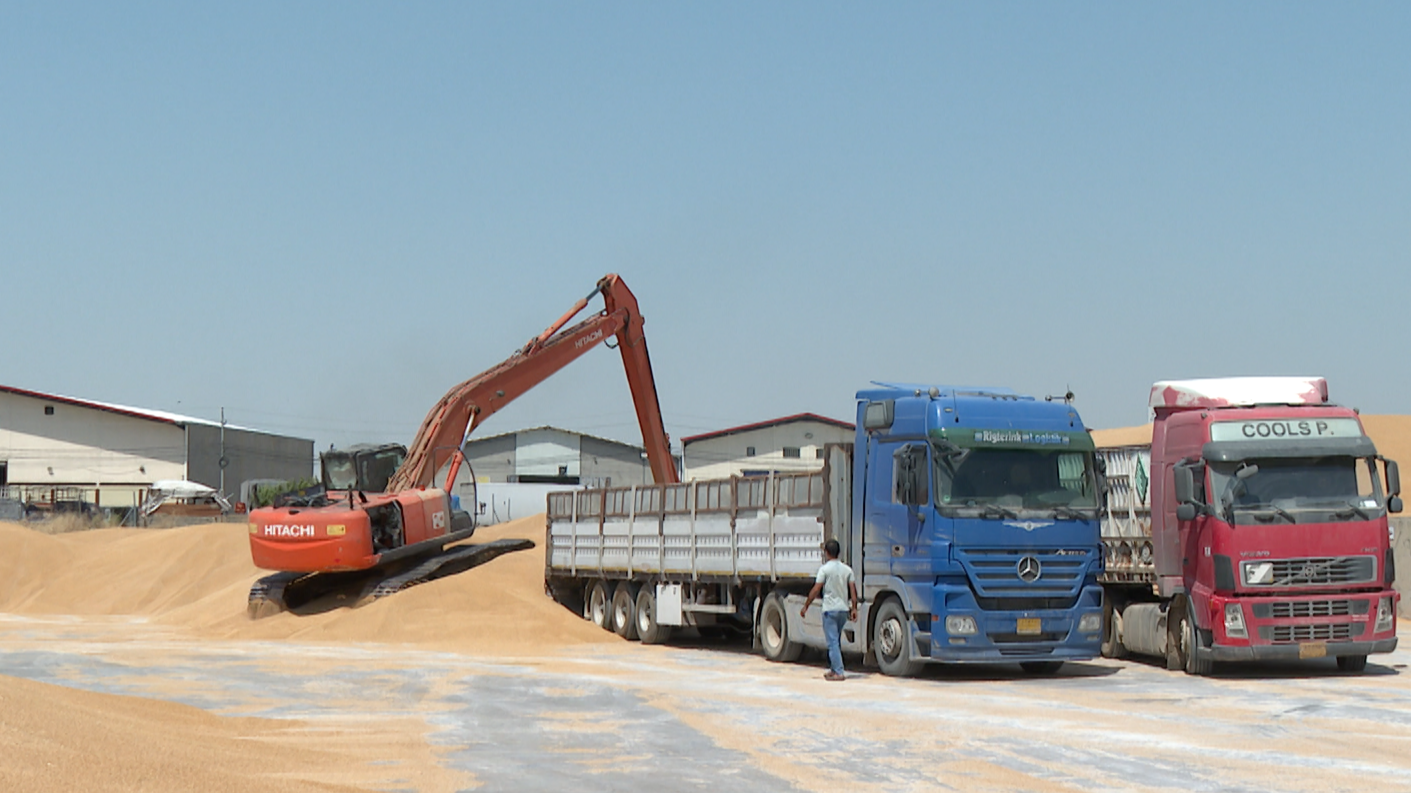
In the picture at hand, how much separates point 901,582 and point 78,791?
38.9 feet

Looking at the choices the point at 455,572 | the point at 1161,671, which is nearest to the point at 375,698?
the point at 1161,671

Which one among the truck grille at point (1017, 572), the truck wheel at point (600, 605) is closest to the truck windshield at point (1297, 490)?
the truck grille at point (1017, 572)

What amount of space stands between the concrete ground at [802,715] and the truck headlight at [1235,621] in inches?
22.5

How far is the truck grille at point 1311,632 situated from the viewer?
1789 cm

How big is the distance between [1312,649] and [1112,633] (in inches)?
146

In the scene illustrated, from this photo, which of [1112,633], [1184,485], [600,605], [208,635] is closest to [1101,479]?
[1184,485]

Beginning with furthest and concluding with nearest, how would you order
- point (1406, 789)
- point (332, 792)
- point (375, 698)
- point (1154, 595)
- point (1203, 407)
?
1. point (1154, 595)
2. point (1203, 407)
3. point (375, 698)
4. point (1406, 789)
5. point (332, 792)

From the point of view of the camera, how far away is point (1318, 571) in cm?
1795

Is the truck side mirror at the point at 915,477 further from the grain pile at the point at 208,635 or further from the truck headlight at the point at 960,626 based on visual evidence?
the grain pile at the point at 208,635

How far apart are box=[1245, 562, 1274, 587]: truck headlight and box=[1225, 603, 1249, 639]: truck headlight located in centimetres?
34

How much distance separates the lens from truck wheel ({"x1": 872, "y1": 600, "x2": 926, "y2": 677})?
18.5 meters

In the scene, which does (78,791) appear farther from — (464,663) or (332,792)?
(464,663)

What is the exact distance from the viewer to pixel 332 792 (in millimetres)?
9375

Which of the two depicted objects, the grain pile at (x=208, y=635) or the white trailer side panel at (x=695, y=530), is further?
the white trailer side panel at (x=695, y=530)
